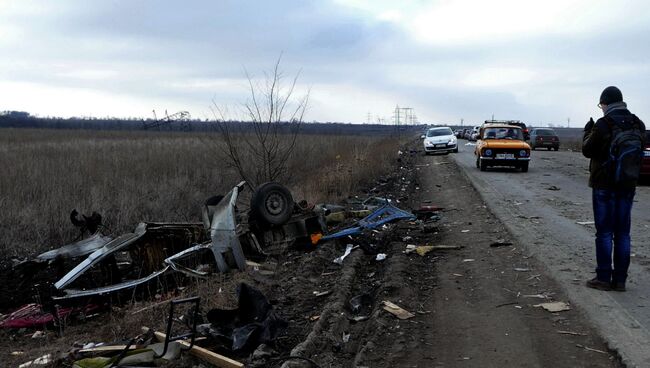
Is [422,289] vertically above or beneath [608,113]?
beneath

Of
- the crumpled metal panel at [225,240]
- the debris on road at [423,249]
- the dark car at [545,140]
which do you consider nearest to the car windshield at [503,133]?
the debris on road at [423,249]

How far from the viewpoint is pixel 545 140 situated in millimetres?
42406

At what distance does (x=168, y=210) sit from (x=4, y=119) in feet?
377

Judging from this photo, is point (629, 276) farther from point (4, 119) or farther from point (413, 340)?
point (4, 119)

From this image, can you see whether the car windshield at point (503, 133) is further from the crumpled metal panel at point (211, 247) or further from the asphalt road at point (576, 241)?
the crumpled metal panel at point (211, 247)

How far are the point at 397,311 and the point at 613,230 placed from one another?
2.55m

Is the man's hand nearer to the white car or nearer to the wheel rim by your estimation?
the wheel rim

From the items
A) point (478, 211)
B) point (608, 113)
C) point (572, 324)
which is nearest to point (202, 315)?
point (572, 324)

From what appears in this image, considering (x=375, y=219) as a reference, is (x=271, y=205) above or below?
above

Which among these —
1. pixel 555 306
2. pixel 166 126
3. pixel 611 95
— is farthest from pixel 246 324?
pixel 166 126

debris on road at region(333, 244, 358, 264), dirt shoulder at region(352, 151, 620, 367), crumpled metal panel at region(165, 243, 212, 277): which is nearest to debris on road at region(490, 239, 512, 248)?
dirt shoulder at region(352, 151, 620, 367)

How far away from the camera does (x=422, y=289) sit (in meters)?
6.14

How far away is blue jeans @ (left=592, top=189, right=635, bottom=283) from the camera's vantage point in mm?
5703

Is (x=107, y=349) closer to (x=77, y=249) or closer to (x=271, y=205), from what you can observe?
(x=77, y=249)
